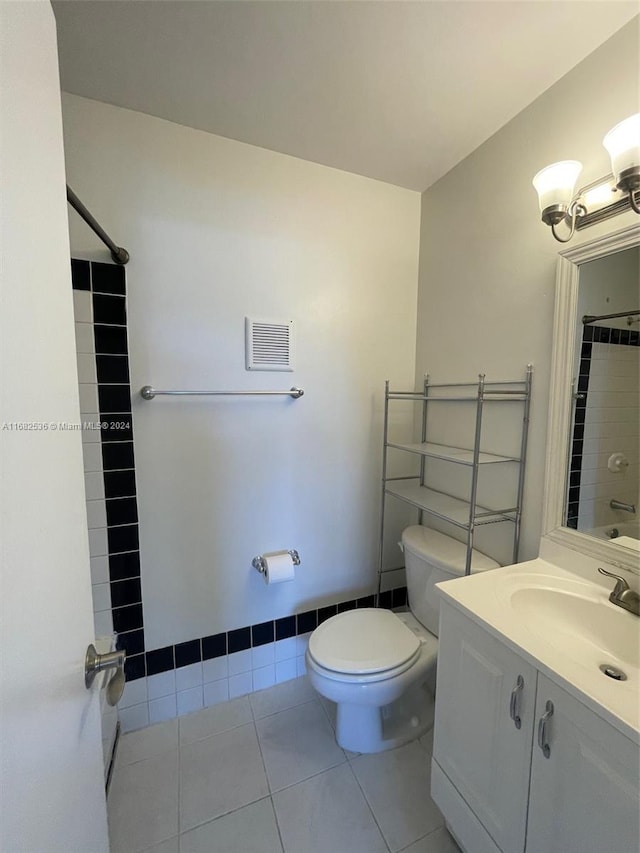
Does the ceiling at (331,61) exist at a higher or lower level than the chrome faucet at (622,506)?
higher

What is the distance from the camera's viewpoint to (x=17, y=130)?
1.54ft

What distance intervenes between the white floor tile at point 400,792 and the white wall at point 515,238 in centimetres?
92

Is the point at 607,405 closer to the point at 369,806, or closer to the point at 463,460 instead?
the point at 463,460

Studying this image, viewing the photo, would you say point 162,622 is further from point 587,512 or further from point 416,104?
point 416,104

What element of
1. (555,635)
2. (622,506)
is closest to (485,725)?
(555,635)

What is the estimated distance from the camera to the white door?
42 cm

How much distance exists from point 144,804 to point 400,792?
91cm

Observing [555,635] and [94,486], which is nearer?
[555,635]

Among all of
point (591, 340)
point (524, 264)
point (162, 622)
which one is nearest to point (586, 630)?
point (591, 340)

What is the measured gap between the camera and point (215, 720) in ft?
5.11

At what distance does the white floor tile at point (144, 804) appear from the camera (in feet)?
3.72

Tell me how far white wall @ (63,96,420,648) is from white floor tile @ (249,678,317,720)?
0.36m

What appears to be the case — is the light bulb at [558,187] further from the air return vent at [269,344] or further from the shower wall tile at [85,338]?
the shower wall tile at [85,338]

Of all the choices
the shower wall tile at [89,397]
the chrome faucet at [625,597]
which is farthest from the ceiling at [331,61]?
the chrome faucet at [625,597]
